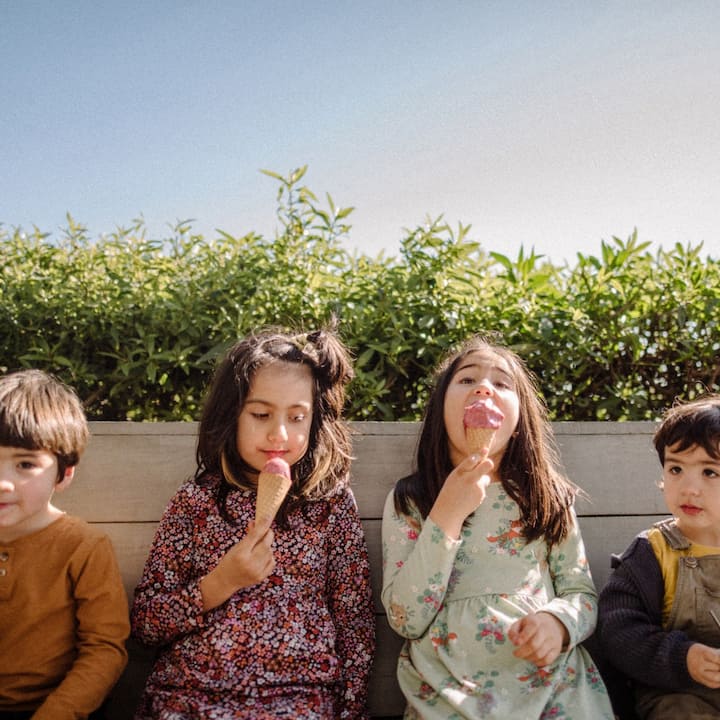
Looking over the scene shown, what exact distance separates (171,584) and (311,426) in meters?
0.63

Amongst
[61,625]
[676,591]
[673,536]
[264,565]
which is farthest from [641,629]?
[61,625]

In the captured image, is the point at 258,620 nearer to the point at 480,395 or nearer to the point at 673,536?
the point at 480,395

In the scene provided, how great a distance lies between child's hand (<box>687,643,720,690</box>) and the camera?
6.39 feet

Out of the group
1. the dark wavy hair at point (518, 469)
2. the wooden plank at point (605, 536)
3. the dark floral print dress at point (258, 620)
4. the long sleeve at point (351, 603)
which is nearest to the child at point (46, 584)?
the dark floral print dress at point (258, 620)

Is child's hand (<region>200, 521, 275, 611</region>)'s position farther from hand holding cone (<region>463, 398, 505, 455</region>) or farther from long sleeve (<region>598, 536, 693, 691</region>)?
long sleeve (<region>598, 536, 693, 691</region>)

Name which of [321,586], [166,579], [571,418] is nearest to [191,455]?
[166,579]

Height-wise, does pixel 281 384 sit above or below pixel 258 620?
above

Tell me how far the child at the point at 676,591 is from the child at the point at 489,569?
0.11 metres

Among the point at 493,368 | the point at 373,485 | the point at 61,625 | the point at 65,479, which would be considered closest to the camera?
the point at 61,625

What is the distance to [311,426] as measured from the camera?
2424mm

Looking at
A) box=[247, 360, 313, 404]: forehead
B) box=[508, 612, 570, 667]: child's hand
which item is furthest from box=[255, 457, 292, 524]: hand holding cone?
box=[508, 612, 570, 667]: child's hand

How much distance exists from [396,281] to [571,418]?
872 mm

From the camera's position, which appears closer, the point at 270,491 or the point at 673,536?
the point at 270,491

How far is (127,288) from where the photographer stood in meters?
2.76
